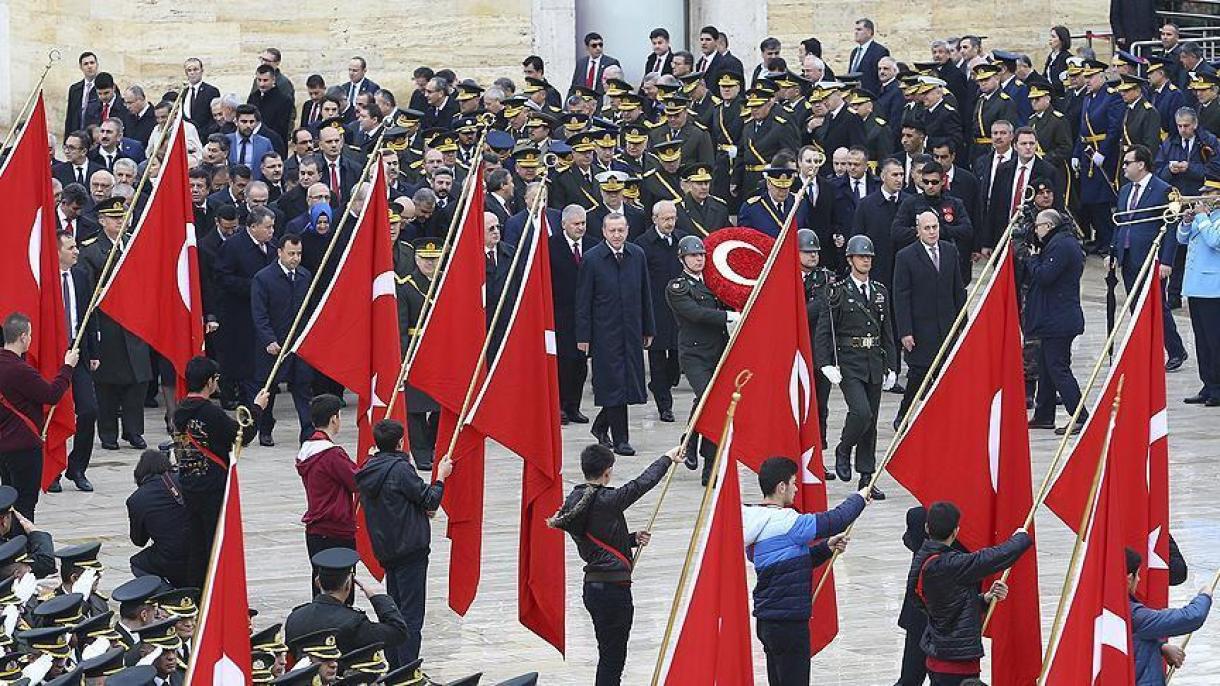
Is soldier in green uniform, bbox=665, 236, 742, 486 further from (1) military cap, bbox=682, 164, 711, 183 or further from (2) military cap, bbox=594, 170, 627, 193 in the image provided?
(1) military cap, bbox=682, 164, 711, 183

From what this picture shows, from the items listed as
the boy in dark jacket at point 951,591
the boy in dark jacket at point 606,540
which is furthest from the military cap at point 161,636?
the boy in dark jacket at point 951,591

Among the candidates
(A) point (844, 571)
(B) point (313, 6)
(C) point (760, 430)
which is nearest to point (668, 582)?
(A) point (844, 571)

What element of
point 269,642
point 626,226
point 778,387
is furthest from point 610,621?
point 626,226

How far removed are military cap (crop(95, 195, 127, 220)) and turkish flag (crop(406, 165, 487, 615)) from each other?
559cm

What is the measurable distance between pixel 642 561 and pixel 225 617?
6368 millimetres

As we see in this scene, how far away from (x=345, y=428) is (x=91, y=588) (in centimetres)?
768

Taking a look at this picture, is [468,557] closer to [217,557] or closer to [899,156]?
[217,557]

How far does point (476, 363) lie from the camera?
45.3 feet

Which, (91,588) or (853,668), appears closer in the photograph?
(91,588)

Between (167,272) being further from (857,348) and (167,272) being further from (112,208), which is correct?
(857,348)

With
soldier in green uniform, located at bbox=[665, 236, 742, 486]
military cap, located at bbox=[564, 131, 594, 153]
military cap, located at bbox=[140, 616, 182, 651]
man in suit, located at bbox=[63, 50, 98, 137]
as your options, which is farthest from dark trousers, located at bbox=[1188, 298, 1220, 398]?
military cap, located at bbox=[140, 616, 182, 651]

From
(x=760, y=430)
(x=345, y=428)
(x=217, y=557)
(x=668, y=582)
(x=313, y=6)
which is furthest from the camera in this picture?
(x=313, y=6)

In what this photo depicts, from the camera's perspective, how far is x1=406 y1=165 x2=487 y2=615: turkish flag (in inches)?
538

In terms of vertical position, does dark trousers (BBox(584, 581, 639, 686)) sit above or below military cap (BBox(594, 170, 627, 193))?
below
